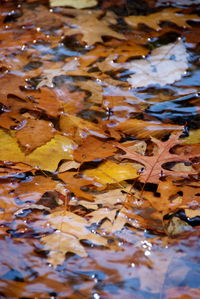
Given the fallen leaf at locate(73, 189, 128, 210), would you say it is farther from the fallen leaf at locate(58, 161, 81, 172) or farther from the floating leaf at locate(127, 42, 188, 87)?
the floating leaf at locate(127, 42, 188, 87)

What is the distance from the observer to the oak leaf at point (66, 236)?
1.57 m

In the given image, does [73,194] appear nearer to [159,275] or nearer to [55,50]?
[159,275]

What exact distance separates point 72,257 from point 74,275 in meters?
0.08

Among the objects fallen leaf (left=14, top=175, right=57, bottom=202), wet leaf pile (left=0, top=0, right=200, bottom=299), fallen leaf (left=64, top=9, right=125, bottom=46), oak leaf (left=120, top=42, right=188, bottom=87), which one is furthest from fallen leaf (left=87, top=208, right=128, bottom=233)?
fallen leaf (left=64, top=9, right=125, bottom=46)

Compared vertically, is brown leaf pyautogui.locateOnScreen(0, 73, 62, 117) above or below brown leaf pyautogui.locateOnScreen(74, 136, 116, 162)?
above

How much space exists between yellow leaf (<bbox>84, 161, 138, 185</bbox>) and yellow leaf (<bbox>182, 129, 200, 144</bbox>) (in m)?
0.35

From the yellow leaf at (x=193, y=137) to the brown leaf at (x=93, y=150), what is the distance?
1.23ft

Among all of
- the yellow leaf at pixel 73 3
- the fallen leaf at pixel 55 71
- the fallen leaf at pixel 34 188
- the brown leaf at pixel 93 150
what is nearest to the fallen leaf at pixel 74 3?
the yellow leaf at pixel 73 3

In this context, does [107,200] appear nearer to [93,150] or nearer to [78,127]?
[93,150]

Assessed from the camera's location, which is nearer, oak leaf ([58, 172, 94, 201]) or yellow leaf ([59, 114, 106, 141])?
oak leaf ([58, 172, 94, 201])

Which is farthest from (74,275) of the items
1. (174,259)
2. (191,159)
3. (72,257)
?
(191,159)

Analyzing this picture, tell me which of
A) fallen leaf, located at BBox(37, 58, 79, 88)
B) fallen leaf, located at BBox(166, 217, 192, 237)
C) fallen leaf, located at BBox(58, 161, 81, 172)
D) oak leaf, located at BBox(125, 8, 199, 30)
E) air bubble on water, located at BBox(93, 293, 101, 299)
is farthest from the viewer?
oak leaf, located at BBox(125, 8, 199, 30)

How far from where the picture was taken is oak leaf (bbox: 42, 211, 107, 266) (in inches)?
61.8

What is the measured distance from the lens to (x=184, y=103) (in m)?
2.30
